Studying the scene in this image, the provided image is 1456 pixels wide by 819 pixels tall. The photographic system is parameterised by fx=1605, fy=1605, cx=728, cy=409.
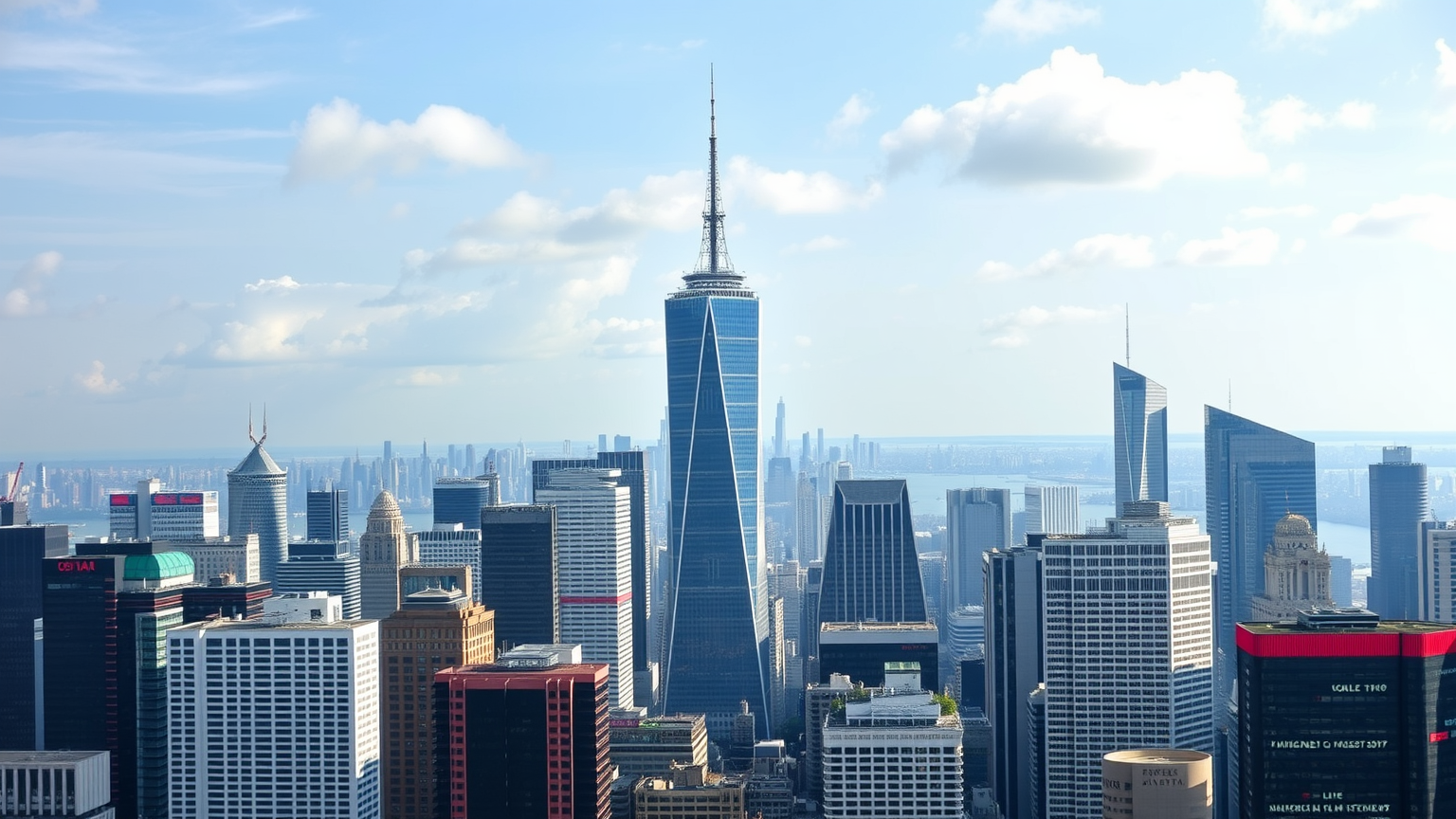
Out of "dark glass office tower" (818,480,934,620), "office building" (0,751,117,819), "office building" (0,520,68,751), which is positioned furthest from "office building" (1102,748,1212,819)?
"dark glass office tower" (818,480,934,620)

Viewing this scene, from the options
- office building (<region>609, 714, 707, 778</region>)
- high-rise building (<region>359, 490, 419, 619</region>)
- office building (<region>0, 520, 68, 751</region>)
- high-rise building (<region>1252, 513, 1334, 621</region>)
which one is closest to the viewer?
office building (<region>0, 520, 68, 751</region>)

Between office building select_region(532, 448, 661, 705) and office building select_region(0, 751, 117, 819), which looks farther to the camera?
office building select_region(532, 448, 661, 705)

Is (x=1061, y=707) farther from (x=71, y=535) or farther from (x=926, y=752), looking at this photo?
(x=71, y=535)

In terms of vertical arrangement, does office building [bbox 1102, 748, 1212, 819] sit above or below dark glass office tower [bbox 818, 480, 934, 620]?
below

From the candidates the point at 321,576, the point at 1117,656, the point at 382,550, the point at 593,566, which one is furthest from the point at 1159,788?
the point at 321,576

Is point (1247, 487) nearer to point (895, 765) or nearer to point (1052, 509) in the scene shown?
point (1052, 509)

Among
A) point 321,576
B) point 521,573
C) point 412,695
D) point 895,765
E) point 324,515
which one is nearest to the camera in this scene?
point 895,765

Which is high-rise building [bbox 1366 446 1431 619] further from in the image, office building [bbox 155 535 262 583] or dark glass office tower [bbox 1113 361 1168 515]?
office building [bbox 155 535 262 583]
